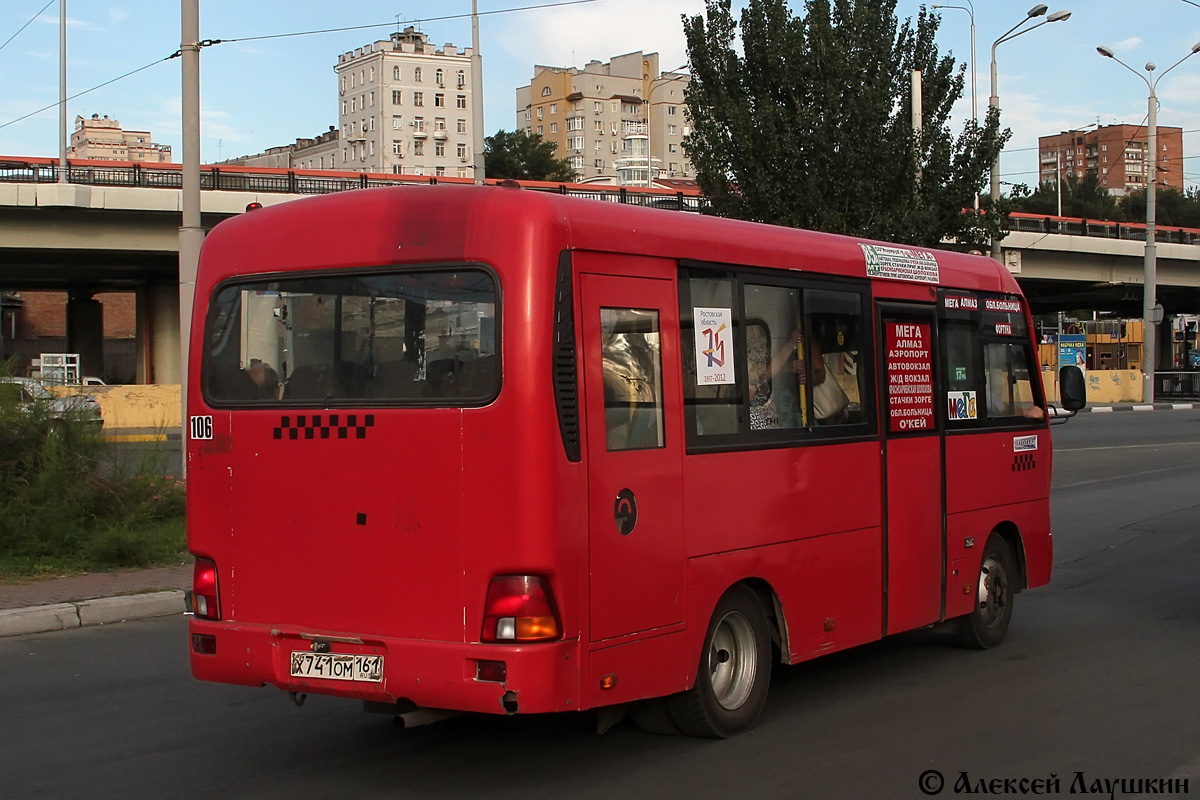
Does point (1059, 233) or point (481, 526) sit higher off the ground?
point (1059, 233)

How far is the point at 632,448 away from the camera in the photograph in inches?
217

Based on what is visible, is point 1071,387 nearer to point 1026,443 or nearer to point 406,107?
point 1026,443

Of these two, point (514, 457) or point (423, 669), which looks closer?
point (514, 457)

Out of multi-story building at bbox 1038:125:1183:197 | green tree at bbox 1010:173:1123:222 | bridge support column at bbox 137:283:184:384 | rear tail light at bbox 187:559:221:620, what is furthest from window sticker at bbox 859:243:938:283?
multi-story building at bbox 1038:125:1183:197

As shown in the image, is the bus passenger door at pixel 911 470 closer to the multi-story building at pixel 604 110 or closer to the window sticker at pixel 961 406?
the window sticker at pixel 961 406

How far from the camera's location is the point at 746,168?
23.5 m

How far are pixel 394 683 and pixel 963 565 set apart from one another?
4296 millimetres

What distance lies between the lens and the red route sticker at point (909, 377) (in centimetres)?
750

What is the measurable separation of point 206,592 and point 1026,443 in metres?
5.70

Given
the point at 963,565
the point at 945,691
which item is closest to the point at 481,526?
the point at 945,691

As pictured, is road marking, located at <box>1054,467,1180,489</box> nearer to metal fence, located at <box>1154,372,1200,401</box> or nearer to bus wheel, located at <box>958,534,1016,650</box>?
bus wheel, located at <box>958,534,1016,650</box>

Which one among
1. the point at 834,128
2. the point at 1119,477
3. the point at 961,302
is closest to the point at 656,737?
the point at 961,302

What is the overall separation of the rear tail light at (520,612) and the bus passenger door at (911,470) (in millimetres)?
2933

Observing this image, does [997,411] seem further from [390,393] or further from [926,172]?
[926,172]
